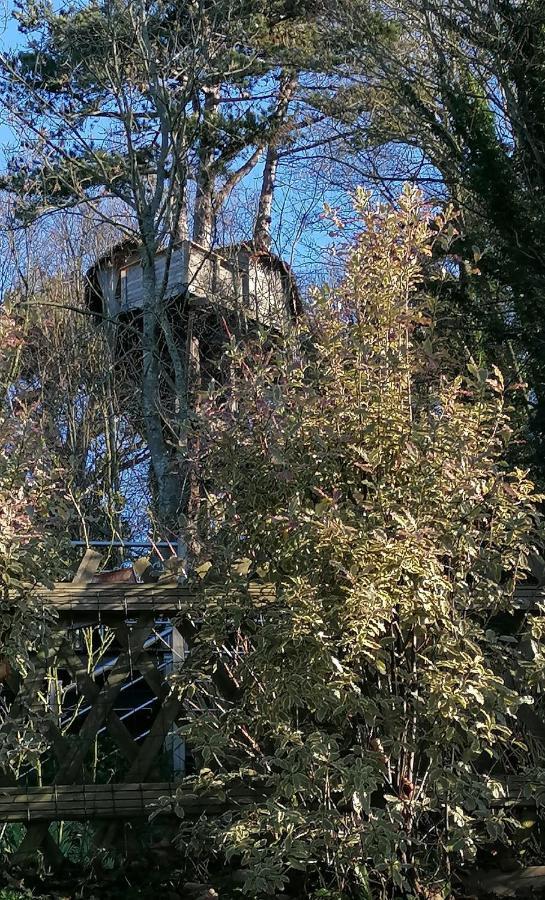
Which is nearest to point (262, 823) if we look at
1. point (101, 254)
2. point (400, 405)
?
point (400, 405)

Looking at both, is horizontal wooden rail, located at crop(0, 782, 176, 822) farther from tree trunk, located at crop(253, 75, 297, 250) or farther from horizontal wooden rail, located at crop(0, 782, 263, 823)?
tree trunk, located at crop(253, 75, 297, 250)

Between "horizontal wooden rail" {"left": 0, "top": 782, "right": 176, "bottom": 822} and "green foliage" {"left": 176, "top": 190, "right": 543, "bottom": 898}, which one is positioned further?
"horizontal wooden rail" {"left": 0, "top": 782, "right": 176, "bottom": 822}

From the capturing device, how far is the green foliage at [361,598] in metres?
3.20

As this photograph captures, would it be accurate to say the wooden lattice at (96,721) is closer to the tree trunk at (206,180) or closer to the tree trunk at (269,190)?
the tree trunk at (269,190)

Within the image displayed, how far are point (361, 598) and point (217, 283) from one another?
10.9 m

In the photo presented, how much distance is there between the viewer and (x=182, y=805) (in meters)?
3.95

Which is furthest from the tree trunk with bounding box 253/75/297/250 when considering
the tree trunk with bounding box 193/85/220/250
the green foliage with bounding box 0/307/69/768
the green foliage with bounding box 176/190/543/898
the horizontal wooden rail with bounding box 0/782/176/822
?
the horizontal wooden rail with bounding box 0/782/176/822

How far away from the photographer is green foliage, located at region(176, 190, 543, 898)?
3.20 m

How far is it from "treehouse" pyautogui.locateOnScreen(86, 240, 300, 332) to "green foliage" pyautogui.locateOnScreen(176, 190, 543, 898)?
7.85 metres

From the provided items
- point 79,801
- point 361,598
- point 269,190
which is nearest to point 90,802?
point 79,801

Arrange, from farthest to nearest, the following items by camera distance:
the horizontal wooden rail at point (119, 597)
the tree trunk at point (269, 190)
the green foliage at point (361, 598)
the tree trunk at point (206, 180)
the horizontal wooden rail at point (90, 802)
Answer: the tree trunk at point (269, 190) → the tree trunk at point (206, 180) → the horizontal wooden rail at point (119, 597) → the horizontal wooden rail at point (90, 802) → the green foliage at point (361, 598)

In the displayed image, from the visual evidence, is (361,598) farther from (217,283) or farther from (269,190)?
(269,190)

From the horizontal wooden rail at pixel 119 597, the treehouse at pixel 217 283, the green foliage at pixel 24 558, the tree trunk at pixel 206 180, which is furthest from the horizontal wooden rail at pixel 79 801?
the tree trunk at pixel 206 180

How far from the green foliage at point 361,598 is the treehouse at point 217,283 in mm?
7846
